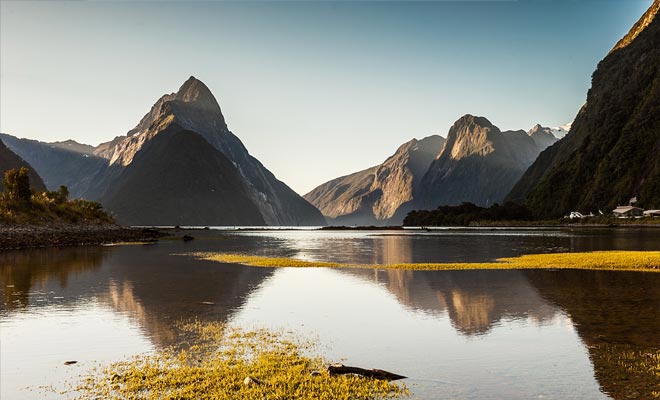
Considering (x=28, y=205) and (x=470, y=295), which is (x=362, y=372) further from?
(x=28, y=205)

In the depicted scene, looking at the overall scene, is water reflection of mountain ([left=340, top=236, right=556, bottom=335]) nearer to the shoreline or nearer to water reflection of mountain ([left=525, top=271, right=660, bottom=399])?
water reflection of mountain ([left=525, top=271, right=660, bottom=399])

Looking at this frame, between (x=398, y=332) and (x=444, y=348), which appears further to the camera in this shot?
(x=398, y=332)

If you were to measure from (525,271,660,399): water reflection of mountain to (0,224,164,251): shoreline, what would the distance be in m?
93.3

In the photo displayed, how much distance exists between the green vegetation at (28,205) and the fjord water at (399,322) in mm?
83012

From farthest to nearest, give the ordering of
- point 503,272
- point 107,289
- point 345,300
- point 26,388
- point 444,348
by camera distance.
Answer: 1. point 503,272
2. point 107,289
3. point 345,300
4. point 444,348
5. point 26,388

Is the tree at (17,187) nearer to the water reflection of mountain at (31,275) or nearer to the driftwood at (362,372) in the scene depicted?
the water reflection of mountain at (31,275)

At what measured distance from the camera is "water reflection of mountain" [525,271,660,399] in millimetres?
17812

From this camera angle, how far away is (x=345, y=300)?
37.1m

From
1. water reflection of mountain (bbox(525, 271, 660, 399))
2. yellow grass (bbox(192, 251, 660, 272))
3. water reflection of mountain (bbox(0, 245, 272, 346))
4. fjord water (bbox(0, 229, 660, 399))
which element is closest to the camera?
water reflection of mountain (bbox(525, 271, 660, 399))

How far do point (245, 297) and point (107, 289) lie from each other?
1265cm

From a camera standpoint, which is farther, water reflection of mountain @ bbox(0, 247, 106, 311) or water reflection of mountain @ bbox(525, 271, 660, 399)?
water reflection of mountain @ bbox(0, 247, 106, 311)

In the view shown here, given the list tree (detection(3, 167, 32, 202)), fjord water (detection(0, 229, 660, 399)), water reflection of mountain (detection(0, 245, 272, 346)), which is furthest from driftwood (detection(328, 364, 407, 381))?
tree (detection(3, 167, 32, 202))

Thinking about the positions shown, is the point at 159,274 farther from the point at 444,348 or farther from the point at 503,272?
the point at 444,348

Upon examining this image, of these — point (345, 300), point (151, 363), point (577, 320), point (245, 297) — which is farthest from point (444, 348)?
point (245, 297)
